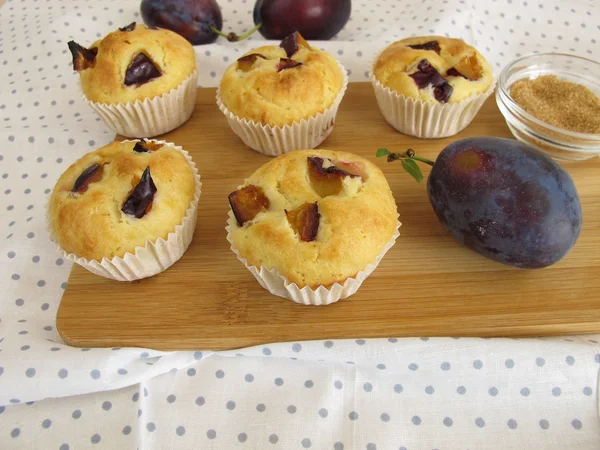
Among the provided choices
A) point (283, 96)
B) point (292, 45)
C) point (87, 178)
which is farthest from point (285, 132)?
point (87, 178)

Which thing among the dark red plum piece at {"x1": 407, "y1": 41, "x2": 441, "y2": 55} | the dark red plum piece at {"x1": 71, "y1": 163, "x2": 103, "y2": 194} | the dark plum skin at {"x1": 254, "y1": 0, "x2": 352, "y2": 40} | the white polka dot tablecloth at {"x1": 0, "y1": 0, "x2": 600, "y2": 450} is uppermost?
the dark red plum piece at {"x1": 407, "y1": 41, "x2": 441, "y2": 55}

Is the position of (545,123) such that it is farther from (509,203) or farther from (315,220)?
(315,220)

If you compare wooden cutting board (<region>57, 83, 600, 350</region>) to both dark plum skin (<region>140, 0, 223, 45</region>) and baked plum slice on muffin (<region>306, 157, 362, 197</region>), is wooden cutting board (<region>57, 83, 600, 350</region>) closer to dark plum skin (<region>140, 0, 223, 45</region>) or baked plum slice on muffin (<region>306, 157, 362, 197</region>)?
baked plum slice on muffin (<region>306, 157, 362, 197</region>)

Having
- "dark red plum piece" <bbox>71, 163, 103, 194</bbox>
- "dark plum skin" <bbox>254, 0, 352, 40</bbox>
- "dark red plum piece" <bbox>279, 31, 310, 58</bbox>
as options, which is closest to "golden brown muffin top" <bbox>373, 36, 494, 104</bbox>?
"dark red plum piece" <bbox>279, 31, 310, 58</bbox>

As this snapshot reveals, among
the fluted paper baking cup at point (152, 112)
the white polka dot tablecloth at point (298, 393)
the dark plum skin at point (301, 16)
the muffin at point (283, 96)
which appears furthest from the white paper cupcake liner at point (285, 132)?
the white polka dot tablecloth at point (298, 393)

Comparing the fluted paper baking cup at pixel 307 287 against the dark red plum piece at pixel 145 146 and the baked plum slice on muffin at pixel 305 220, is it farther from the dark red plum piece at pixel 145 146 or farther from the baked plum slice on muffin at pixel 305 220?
the dark red plum piece at pixel 145 146

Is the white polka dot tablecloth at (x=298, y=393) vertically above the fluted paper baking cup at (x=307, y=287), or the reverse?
the fluted paper baking cup at (x=307, y=287)
